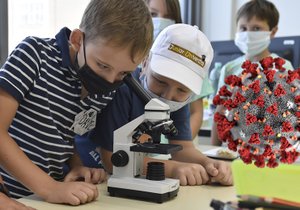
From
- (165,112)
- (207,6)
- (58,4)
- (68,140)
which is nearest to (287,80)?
(165,112)

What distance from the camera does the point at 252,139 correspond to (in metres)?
0.68

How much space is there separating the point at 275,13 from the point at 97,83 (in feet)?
5.75

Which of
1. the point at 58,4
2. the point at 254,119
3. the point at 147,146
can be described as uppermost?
the point at 58,4

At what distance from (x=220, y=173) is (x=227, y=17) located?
8.52 ft

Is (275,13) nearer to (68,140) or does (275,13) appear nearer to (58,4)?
(58,4)

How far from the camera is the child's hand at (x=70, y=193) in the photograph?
31.7 inches

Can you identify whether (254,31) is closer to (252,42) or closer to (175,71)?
(252,42)

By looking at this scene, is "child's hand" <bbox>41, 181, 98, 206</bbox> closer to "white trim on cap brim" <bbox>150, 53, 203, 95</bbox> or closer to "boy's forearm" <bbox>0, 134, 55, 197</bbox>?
"boy's forearm" <bbox>0, 134, 55, 197</bbox>

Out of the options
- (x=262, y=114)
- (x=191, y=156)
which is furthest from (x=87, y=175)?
(x=262, y=114)

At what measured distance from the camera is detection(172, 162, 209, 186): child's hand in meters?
1.01

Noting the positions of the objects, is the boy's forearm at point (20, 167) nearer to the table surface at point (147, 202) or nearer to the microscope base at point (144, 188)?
the table surface at point (147, 202)

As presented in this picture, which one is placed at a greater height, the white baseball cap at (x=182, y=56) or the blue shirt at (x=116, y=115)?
the white baseball cap at (x=182, y=56)

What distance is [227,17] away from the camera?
3.40m

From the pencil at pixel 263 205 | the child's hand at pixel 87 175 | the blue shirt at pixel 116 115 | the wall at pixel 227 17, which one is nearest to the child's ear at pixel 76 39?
the blue shirt at pixel 116 115
